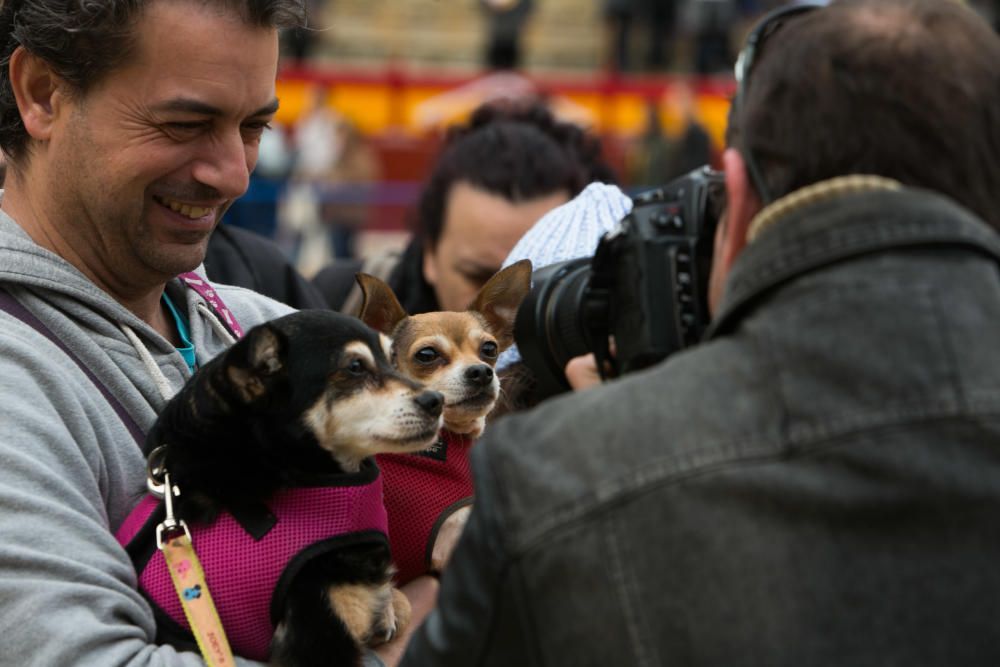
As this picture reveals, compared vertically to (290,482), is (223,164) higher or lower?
higher

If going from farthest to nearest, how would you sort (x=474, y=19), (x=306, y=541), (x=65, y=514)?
(x=474, y=19)
(x=306, y=541)
(x=65, y=514)

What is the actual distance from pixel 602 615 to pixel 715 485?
0.20 metres

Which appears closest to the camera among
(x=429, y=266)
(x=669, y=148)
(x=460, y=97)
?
(x=429, y=266)

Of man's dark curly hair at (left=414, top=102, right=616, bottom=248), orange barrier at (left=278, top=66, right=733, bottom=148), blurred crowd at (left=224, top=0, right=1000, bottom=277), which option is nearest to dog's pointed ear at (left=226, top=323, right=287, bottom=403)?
man's dark curly hair at (left=414, top=102, right=616, bottom=248)

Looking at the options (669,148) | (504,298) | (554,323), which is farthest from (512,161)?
(669,148)

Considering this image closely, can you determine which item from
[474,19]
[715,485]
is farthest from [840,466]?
[474,19]

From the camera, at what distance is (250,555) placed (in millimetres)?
2129

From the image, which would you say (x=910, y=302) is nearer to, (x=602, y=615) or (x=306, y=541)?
(x=602, y=615)

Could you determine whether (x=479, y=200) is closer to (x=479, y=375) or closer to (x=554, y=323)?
(x=479, y=375)

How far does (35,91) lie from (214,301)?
61 centimetres

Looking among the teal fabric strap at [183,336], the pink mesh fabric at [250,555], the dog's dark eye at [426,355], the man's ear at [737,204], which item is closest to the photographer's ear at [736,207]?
the man's ear at [737,204]

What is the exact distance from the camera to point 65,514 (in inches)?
76.6

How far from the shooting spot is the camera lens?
206 cm

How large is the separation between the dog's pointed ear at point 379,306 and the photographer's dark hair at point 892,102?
1.73 m
